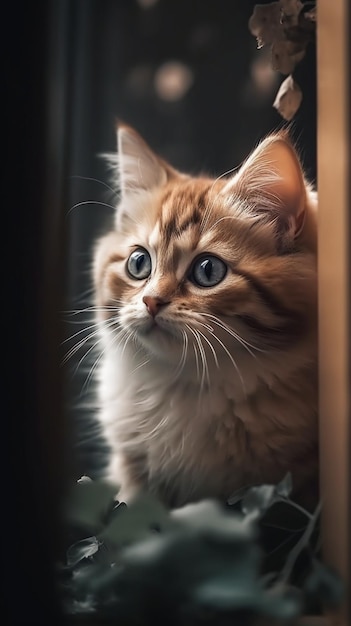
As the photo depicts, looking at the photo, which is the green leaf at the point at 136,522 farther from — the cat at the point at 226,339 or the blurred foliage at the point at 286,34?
the blurred foliage at the point at 286,34

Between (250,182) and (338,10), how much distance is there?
16.2 inches

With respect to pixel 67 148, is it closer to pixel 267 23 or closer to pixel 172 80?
pixel 172 80

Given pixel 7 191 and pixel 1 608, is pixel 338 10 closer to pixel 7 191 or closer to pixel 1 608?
pixel 7 191

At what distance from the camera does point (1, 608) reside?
0.71 meters

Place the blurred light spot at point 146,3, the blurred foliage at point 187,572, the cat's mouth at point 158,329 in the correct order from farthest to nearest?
the blurred light spot at point 146,3, the cat's mouth at point 158,329, the blurred foliage at point 187,572

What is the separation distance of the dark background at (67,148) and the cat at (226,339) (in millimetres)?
151

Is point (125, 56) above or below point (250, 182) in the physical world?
above

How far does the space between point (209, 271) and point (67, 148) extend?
421mm

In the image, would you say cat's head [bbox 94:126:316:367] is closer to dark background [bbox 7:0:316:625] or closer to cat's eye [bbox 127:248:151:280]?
cat's eye [bbox 127:248:151:280]

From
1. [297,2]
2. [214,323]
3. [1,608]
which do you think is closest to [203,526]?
[1,608]

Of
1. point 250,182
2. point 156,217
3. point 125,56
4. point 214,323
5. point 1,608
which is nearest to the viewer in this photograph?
point 1,608

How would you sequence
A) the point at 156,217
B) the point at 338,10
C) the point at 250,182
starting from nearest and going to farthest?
the point at 338,10, the point at 250,182, the point at 156,217

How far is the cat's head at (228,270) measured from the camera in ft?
3.73

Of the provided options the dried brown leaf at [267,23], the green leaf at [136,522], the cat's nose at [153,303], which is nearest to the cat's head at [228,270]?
the cat's nose at [153,303]
